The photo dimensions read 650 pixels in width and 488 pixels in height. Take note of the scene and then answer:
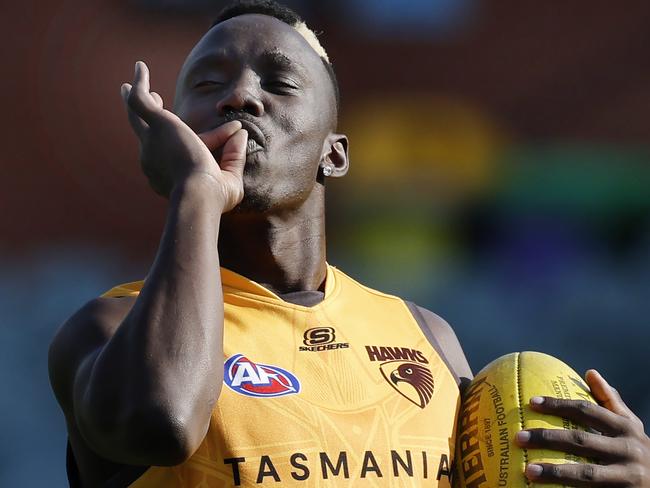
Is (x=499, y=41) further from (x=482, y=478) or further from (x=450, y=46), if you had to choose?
(x=482, y=478)

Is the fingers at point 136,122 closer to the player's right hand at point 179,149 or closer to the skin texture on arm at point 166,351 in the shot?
the player's right hand at point 179,149

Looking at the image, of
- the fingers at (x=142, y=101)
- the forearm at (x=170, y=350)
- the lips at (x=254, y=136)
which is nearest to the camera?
the forearm at (x=170, y=350)

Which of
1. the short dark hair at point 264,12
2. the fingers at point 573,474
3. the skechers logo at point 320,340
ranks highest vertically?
the short dark hair at point 264,12

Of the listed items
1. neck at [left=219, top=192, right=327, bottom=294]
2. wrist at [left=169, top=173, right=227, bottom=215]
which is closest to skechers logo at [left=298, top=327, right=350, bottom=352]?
neck at [left=219, top=192, right=327, bottom=294]

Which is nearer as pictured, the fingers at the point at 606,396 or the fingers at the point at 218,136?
the fingers at the point at 606,396

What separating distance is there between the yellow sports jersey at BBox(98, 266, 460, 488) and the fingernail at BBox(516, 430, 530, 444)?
238mm

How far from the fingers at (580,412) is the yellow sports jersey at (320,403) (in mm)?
297

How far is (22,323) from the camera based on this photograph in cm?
694

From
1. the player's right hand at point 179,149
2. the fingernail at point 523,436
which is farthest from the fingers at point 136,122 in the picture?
the fingernail at point 523,436

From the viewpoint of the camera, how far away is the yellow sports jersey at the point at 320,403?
2770mm

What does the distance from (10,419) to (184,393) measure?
462cm

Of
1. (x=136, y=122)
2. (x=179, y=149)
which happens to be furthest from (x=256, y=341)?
(x=136, y=122)

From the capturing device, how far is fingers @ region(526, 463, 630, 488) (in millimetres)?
2795

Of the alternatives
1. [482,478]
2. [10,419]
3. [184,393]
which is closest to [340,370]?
[482,478]
